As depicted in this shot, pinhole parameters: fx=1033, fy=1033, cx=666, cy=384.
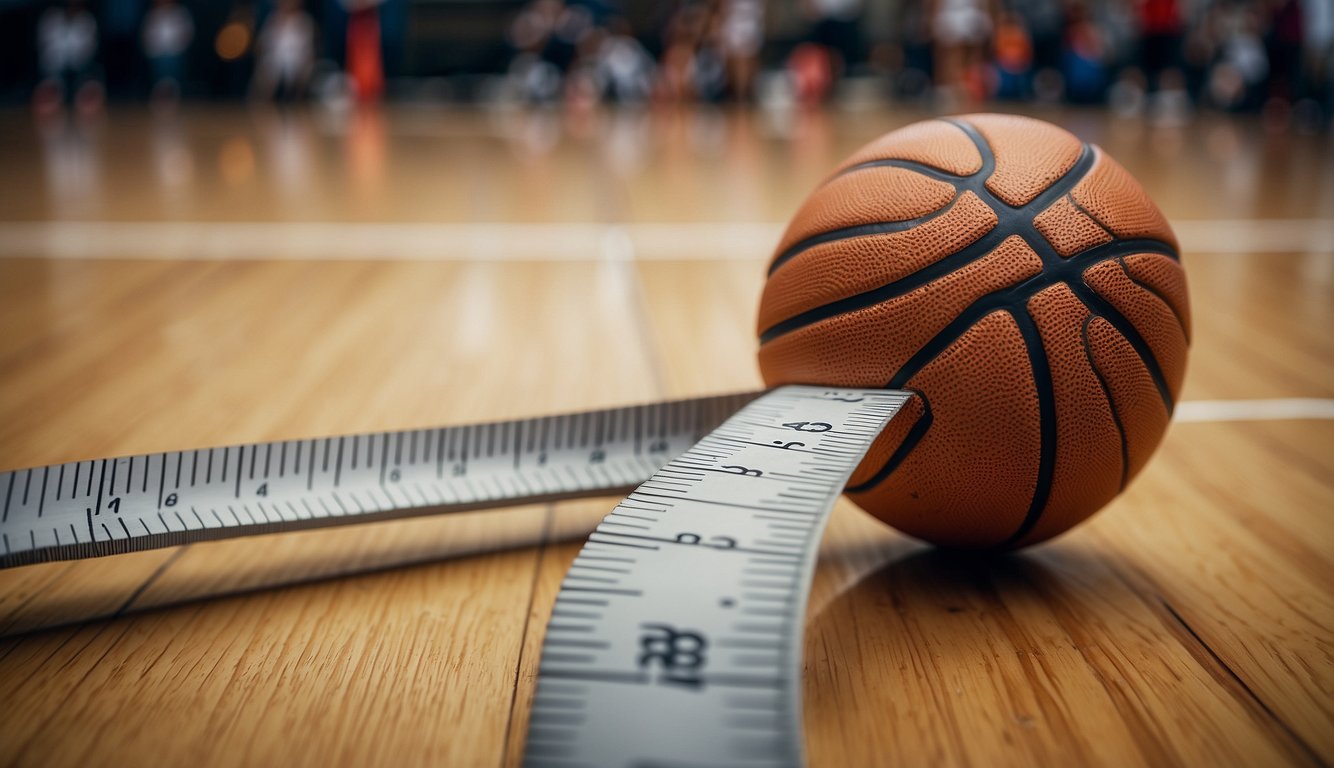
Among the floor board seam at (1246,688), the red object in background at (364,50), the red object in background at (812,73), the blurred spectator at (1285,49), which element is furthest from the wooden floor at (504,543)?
the red object in background at (364,50)

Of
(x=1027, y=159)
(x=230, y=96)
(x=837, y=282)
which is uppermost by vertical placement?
(x=1027, y=159)

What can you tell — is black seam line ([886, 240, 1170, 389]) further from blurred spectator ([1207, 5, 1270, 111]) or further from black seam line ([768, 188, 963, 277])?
blurred spectator ([1207, 5, 1270, 111])

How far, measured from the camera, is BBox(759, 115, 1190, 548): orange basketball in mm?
1357

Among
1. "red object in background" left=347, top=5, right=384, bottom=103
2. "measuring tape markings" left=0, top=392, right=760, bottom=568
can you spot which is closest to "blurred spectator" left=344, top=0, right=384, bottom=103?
"red object in background" left=347, top=5, right=384, bottom=103

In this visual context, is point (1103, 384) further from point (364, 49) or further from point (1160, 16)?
point (364, 49)

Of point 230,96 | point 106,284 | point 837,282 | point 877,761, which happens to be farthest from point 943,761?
point 230,96

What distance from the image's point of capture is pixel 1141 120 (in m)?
12.3

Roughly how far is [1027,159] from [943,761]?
0.83 m

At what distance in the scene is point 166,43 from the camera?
15000 millimetres

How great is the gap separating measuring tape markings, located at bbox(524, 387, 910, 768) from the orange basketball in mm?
99

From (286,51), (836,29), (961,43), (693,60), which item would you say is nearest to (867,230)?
(961,43)

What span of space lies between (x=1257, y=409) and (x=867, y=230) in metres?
1.31

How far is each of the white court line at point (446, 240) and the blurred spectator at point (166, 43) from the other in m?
12.1

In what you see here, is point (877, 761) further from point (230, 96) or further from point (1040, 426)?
point (230, 96)
